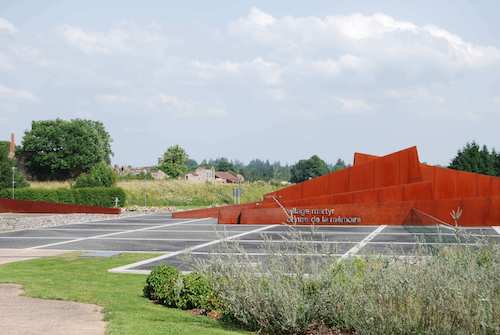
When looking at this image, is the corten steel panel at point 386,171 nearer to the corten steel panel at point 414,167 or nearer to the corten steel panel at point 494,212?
the corten steel panel at point 414,167

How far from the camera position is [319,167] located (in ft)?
407

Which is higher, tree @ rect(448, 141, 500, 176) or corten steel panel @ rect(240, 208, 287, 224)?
tree @ rect(448, 141, 500, 176)

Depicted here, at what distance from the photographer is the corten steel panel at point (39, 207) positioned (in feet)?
127

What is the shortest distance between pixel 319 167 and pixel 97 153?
60.9 metres

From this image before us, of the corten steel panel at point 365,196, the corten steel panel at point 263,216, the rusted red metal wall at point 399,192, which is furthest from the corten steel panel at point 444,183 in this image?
the corten steel panel at point 263,216

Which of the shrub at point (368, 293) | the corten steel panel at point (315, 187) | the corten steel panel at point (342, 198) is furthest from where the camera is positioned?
the corten steel panel at point (315, 187)

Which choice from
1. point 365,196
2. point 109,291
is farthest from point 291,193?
point 109,291

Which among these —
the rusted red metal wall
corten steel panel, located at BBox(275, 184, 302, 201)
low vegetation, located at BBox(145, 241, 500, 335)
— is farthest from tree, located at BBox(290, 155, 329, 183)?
low vegetation, located at BBox(145, 241, 500, 335)

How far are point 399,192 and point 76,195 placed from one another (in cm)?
3056

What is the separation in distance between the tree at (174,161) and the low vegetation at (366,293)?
3440 inches

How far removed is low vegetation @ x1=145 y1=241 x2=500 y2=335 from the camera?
19.4 feet

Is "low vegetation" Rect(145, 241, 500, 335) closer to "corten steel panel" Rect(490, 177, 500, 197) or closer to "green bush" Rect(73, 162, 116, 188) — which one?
"corten steel panel" Rect(490, 177, 500, 197)

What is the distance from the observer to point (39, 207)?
128 ft

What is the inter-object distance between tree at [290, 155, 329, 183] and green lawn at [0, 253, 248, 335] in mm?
109403
